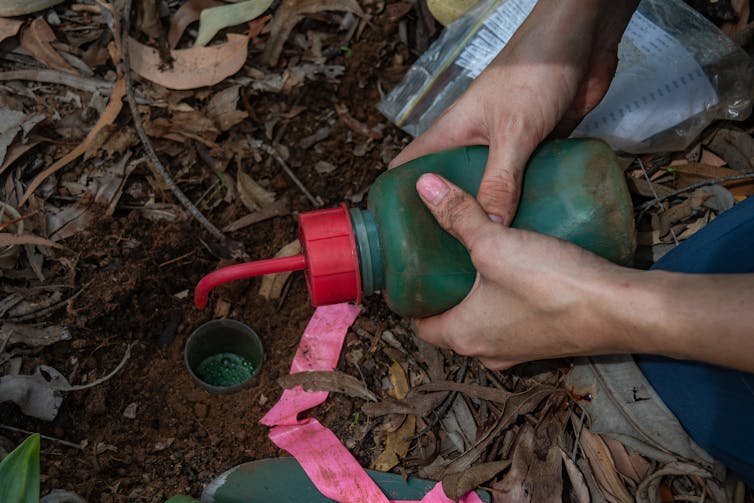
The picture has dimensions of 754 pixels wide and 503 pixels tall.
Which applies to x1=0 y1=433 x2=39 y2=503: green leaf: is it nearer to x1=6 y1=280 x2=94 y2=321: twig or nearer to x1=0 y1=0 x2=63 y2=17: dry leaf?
x1=6 y1=280 x2=94 y2=321: twig

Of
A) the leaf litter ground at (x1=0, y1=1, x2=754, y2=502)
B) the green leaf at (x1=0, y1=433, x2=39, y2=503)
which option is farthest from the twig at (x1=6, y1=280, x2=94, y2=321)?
Result: the green leaf at (x1=0, y1=433, x2=39, y2=503)

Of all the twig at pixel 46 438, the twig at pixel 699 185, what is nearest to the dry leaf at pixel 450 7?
the twig at pixel 699 185

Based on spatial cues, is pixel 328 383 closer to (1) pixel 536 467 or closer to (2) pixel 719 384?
(1) pixel 536 467

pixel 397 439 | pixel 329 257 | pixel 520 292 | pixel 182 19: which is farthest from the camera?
pixel 182 19

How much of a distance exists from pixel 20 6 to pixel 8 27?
0.06 meters

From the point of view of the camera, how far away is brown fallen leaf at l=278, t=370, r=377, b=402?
149cm

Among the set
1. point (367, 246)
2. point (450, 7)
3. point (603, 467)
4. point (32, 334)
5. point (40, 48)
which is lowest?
point (32, 334)

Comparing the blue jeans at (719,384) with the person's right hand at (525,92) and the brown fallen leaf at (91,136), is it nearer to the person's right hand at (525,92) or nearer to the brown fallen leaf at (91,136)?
the person's right hand at (525,92)

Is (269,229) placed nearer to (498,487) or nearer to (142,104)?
(142,104)

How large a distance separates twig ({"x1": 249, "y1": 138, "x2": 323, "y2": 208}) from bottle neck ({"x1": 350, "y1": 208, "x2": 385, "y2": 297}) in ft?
1.86

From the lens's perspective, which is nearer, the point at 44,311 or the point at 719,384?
the point at 719,384

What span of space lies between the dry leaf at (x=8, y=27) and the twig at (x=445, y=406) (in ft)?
4.70

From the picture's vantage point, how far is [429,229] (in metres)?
1.12

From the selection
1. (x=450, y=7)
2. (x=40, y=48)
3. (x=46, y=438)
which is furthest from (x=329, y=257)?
(x=40, y=48)
